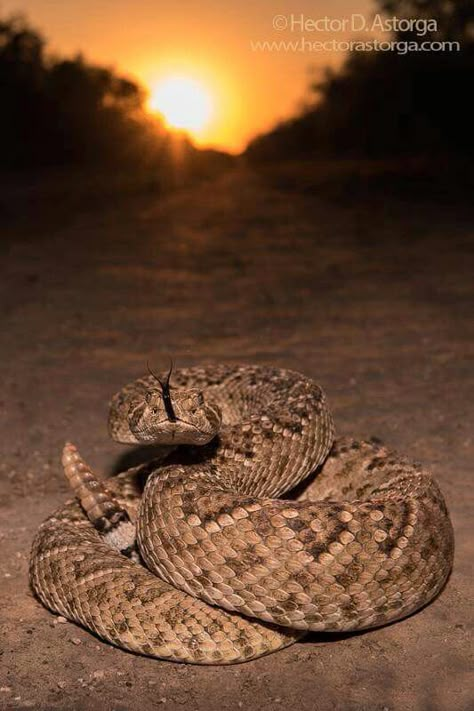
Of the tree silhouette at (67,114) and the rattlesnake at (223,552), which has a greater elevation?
the tree silhouette at (67,114)

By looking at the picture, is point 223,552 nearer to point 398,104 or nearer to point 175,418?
point 175,418

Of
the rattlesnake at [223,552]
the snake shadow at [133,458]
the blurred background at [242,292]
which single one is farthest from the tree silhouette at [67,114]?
the rattlesnake at [223,552]

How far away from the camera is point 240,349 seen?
36.0ft

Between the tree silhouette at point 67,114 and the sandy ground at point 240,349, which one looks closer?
the sandy ground at point 240,349

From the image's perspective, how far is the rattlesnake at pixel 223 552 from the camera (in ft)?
14.9

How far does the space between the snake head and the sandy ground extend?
4.12ft

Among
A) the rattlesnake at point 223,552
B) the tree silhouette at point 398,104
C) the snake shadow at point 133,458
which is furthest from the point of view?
the tree silhouette at point 398,104

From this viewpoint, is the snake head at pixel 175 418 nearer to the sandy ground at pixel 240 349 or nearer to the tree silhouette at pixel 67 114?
the sandy ground at pixel 240 349

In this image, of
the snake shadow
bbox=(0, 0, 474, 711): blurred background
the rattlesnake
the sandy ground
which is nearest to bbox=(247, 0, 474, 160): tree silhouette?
bbox=(0, 0, 474, 711): blurred background

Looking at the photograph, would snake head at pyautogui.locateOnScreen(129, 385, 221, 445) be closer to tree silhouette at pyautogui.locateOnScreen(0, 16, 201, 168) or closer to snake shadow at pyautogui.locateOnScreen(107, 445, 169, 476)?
snake shadow at pyautogui.locateOnScreen(107, 445, 169, 476)

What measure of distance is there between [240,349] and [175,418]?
5.92 m

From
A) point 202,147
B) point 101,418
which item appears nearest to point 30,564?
point 101,418

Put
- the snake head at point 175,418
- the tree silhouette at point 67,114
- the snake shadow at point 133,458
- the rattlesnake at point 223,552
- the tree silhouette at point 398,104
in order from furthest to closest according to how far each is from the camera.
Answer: the tree silhouette at point 398,104, the tree silhouette at point 67,114, the snake shadow at point 133,458, the snake head at point 175,418, the rattlesnake at point 223,552

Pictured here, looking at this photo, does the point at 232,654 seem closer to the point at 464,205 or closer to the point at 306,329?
the point at 306,329
